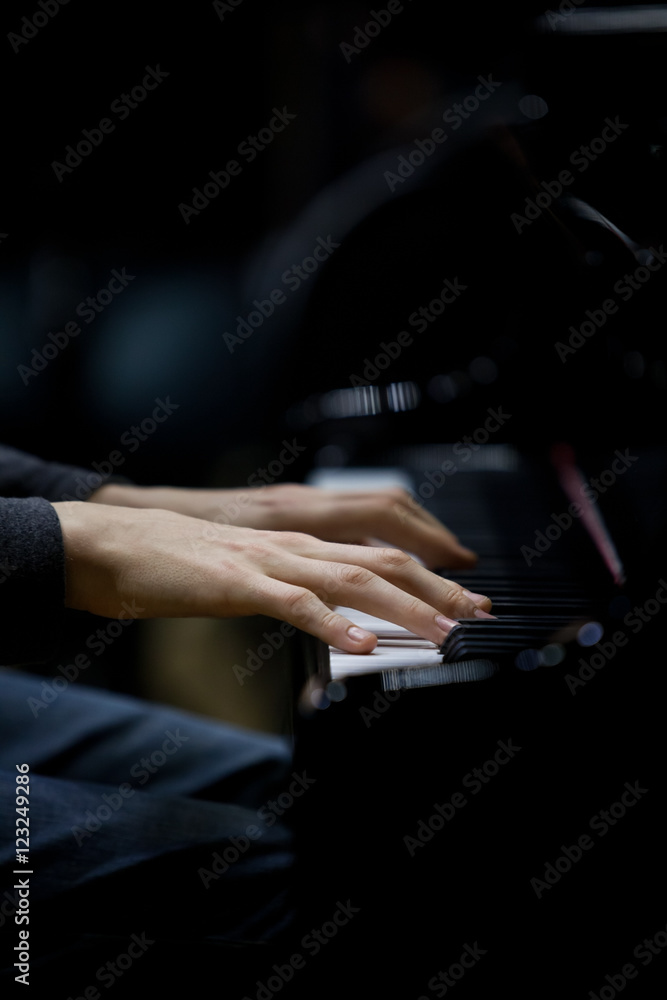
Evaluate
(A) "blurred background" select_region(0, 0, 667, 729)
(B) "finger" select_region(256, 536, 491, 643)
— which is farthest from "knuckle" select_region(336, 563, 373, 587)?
(A) "blurred background" select_region(0, 0, 667, 729)

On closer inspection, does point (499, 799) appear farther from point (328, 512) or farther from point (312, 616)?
point (328, 512)

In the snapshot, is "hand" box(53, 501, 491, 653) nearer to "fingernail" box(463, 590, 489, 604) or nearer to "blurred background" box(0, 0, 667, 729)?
"fingernail" box(463, 590, 489, 604)

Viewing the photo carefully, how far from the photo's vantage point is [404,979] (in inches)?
28.8

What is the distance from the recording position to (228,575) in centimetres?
75

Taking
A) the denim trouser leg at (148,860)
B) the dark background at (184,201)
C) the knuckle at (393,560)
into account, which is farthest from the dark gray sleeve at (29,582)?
the dark background at (184,201)

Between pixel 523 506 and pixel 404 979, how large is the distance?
27.0 inches

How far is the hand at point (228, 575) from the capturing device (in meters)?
0.74

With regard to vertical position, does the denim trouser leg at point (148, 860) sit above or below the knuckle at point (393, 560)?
below

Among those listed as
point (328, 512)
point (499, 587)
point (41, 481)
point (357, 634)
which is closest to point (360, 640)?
point (357, 634)

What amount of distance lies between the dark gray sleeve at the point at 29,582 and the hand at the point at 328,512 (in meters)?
0.36

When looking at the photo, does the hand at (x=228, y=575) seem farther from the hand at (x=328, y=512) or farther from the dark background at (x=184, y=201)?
the dark background at (x=184, y=201)

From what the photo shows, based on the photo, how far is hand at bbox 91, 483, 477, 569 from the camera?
3.38 feet

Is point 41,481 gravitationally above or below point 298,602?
below

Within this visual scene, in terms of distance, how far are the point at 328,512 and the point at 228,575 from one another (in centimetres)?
35
